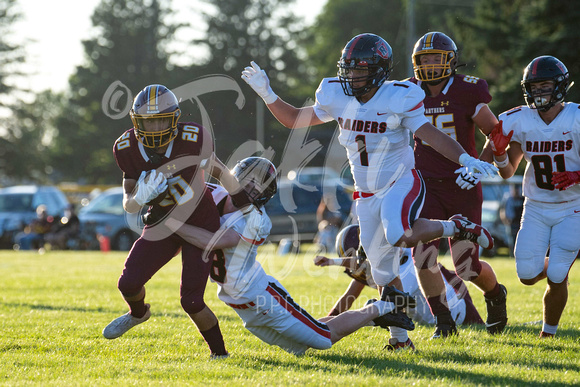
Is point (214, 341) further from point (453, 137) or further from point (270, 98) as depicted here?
point (453, 137)

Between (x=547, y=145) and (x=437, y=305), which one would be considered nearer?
(x=547, y=145)

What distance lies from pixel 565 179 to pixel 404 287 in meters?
1.59

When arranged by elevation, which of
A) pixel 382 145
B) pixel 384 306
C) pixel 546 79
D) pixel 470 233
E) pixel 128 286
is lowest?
pixel 384 306

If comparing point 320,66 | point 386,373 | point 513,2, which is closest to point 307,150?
point 386,373

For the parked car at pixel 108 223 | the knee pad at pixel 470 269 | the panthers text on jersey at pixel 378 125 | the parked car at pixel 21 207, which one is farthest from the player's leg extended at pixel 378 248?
the parked car at pixel 21 207

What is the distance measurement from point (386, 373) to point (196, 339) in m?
1.70

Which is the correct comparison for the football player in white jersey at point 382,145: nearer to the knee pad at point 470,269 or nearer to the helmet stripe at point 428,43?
the knee pad at point 470,269

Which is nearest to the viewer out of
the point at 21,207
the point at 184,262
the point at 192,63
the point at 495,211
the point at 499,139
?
the point at 184,262

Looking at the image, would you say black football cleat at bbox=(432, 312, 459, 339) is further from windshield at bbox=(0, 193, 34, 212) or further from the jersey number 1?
windshield at bbox=(0, 193, 34, 212)

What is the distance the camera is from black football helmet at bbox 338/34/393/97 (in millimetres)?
4469

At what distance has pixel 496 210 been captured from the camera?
1627 centimetres

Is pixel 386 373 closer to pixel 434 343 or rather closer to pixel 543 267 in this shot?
pixel 434 343

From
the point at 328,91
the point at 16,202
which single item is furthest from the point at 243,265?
the point at 16,202

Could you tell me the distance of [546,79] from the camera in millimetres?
4906
